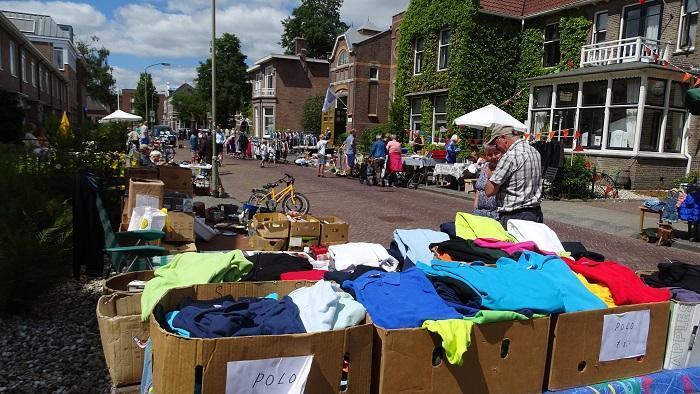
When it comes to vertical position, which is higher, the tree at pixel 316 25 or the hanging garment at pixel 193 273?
the tree at pixel 316 25

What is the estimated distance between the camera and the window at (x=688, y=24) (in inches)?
656

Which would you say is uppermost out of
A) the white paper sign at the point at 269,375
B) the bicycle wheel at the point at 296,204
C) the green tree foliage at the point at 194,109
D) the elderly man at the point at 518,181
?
the green tree foliage at the point at 194,109

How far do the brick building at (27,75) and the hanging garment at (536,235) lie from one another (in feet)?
72.0

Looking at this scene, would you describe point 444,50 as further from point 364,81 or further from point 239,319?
point 239,319

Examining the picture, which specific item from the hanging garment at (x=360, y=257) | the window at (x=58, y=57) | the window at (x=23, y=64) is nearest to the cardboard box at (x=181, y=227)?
the hanging garment at (x=360, y=257)

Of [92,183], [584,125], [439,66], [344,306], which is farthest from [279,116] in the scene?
[344,306]

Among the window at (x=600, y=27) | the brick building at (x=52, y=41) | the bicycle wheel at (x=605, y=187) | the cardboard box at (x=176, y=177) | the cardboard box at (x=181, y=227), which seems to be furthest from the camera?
the brick building at (x=52, y=41)

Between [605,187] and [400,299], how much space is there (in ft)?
51.2

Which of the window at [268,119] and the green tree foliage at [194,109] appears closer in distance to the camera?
the window at [268,119]

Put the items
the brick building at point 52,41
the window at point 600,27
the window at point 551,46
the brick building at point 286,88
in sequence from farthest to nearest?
the brick building at point 286,88 < the brick building at point 52,41 < the window at point 551,46 < the window at point 600,27

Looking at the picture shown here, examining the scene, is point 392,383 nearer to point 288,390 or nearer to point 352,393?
point 352,393

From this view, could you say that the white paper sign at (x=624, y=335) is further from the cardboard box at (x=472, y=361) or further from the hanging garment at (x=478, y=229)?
the hanging garment at (x=478, y=229)

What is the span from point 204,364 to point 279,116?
1814 inches

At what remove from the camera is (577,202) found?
14.6m
